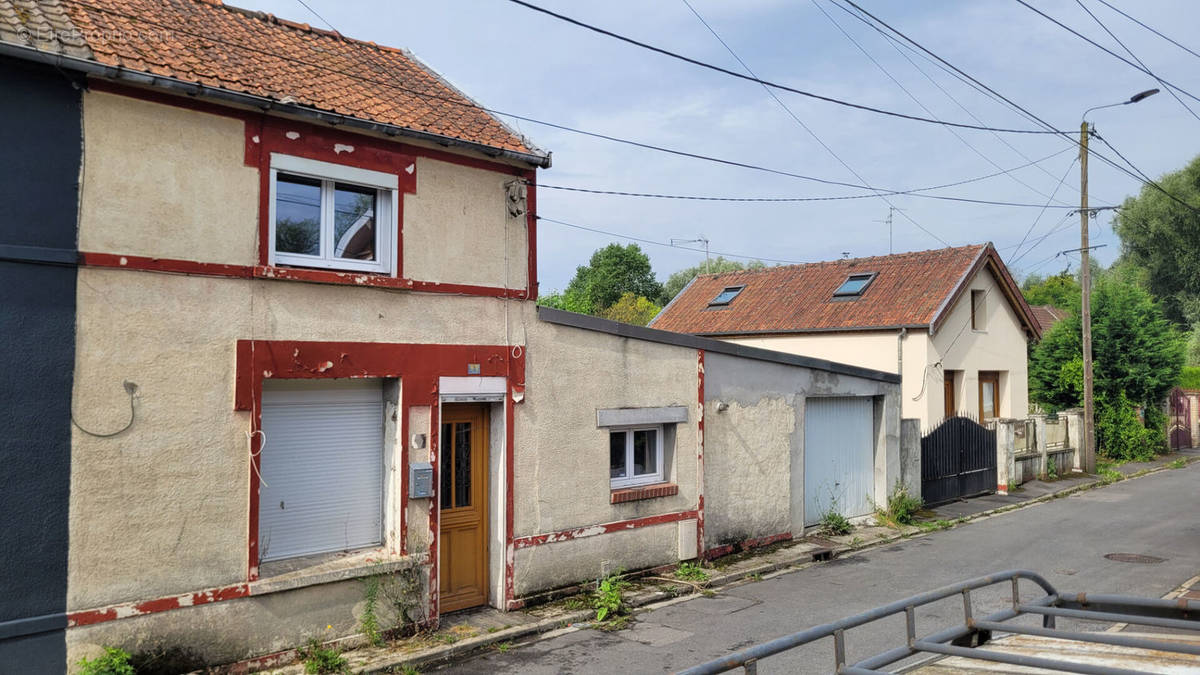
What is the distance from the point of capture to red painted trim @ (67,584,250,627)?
20.8 ft

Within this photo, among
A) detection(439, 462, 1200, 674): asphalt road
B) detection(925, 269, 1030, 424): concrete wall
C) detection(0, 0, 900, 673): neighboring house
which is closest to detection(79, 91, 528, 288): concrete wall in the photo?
detection(0, 0, 900, 673): neighboring house

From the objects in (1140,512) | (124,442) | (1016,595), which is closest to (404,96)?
(124,442)

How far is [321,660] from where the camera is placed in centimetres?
737

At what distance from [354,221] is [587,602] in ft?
16.9

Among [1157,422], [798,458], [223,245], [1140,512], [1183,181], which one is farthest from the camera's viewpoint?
[1183,181]

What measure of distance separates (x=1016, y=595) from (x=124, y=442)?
6.90 metres

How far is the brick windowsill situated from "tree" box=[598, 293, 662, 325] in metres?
36.1

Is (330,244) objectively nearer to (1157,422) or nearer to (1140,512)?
(1140,512)

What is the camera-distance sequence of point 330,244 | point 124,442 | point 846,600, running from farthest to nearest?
1. point 846,600
2. point 330,244
3. point 124,442

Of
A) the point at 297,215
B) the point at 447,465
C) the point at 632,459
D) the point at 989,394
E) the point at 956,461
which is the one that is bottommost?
the point at 956,461

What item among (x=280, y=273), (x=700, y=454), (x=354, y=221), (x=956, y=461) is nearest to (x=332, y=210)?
(x=354, y=221)

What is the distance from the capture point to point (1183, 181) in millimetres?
43750

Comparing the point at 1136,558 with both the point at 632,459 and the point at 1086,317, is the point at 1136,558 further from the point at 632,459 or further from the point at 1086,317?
the point at 1086,317

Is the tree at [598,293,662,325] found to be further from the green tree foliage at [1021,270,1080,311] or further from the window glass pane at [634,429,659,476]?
the window glass pane at [634,429,659,476]
